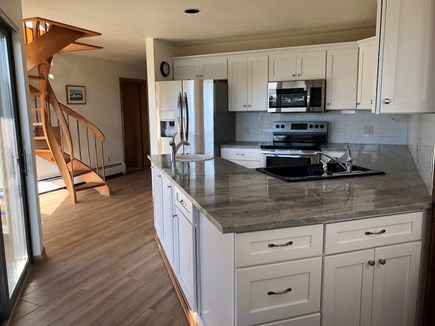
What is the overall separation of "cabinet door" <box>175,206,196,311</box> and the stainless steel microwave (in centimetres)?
284

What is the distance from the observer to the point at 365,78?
436 cm

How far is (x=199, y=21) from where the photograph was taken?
4.15m

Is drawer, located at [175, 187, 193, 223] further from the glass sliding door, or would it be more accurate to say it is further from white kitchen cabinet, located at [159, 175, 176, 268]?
the glass sliding door

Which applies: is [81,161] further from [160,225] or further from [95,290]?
[95,290]

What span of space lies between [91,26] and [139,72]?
3.83 m

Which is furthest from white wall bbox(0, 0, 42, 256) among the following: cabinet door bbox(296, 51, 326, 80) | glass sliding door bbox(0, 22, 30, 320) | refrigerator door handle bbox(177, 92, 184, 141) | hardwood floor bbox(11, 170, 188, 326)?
cabinet door bbox(296, 51, 326, 80)

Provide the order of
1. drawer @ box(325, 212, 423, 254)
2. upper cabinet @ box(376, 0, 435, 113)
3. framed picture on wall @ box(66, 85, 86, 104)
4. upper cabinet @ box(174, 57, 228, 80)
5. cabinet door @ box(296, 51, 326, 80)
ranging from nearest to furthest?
drawer @ box(325, 212, 423, 254)
upper cabinet @ box(376, 0, 435, 113)
cabinet door @ box(296, 51, 326, 80)
upper cabinet @ box(174, 57, 228, 80)
framed picture on wall @ box(66, 85, 86, 104)

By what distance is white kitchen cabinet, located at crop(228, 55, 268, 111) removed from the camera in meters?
5.01

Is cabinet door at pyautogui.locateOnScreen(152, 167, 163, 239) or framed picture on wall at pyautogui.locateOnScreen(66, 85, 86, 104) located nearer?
cabinet door at pyautogui.locateOnScreen(152, 167, 163, 239)

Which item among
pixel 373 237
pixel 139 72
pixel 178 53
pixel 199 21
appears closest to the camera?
pixel 373 237

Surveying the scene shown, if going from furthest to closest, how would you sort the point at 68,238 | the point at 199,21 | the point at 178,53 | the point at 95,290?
the point at 178,53 < the point at 199,21 < the point at 68,238 < the point at 95,290

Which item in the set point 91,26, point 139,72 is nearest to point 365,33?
point 91,26

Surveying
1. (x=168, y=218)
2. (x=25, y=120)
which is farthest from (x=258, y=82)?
(x=25, y=120)

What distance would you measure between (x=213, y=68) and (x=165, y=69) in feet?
2.37
